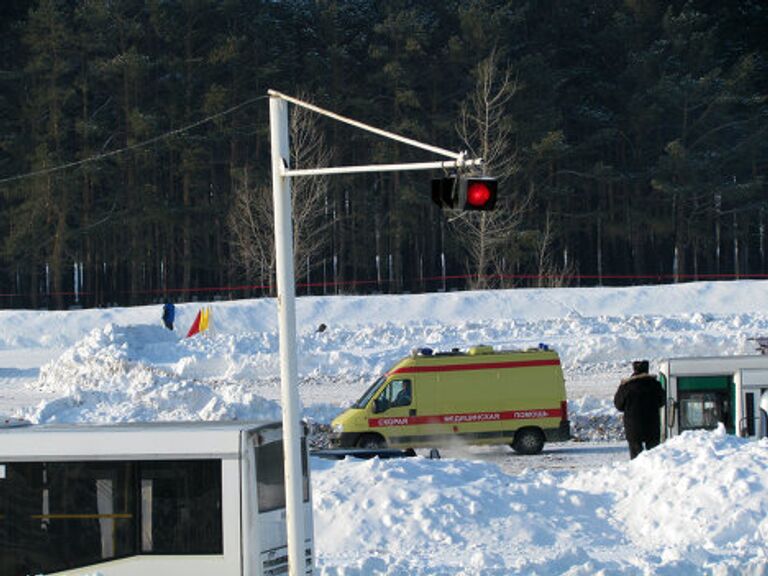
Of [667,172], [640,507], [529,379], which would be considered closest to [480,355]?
[529,379]

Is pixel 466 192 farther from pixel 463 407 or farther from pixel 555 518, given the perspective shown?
pixel 463 407

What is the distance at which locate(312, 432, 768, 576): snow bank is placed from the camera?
47.1 ft

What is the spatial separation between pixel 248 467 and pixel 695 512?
5757mm

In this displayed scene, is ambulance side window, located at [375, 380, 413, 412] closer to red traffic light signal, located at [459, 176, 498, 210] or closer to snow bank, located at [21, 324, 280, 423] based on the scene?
snow bank, located at [21, 324, 280, 423]

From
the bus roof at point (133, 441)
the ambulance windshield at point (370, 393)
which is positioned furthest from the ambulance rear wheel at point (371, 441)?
A: the bus roof at point (133, 441)

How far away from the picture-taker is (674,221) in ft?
229

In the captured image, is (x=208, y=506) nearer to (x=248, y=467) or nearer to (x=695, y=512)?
(x=248, y=467)

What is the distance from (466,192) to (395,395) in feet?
50.7

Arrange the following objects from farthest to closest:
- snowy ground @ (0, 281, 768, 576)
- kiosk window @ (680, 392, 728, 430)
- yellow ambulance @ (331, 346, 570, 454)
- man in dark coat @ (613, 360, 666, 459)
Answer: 1. yellow ambulance @ (331, 346, 570, 454)
2. kiosk window @ (680, 392, 728, 430)
3. man in dark coat @ (613, 360, 666, 459)
4. snowy ground @ (0, 281, 768, 576)

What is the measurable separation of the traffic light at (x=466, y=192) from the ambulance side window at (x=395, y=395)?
15177 millimetres

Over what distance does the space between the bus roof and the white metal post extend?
1123 mm

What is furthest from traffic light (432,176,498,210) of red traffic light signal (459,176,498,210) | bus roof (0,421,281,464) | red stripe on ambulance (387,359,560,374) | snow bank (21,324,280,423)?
snow bank (21,324,280,423)

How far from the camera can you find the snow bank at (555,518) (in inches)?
565

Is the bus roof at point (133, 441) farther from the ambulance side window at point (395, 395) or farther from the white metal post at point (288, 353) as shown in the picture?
the ambulance side window at point (395, 395)
